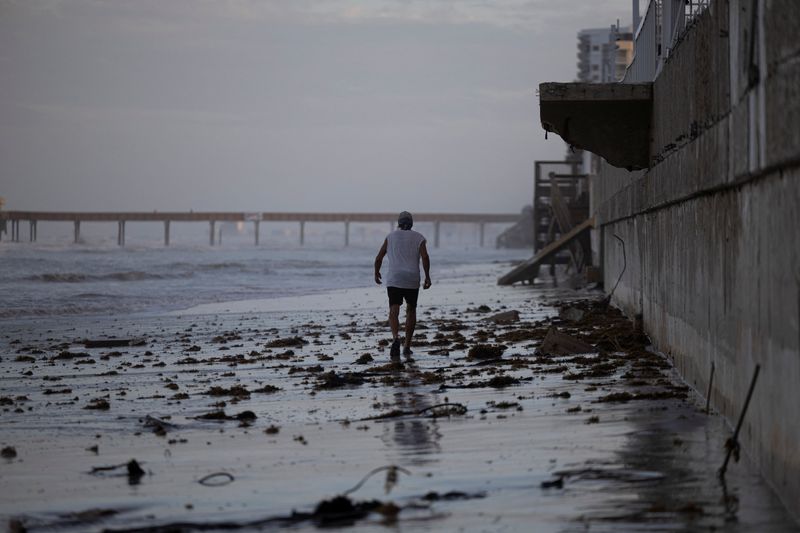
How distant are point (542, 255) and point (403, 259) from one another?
15.5 m

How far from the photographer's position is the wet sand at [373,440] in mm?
4922

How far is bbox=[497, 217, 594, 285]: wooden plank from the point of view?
1043 inches

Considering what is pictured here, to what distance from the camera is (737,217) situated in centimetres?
611

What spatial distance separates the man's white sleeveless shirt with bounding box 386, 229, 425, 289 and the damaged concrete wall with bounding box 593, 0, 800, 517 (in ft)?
9.56

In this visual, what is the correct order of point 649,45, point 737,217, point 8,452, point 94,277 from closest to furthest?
point 737,217 → point 8,452 → point 649,45 → point 94,277

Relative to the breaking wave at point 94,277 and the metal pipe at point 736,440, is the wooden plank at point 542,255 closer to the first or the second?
the breaking wave at point 94,277

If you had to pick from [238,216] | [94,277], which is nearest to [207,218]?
[238,216]

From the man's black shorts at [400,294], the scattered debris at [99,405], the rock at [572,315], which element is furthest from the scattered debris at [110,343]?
the rock at [572,315]

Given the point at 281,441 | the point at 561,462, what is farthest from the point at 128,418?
the point at 561,462

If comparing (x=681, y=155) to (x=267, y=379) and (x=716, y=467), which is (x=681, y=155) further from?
(x=267, y=379)

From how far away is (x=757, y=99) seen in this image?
5.31 metres

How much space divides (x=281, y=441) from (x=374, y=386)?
2645 millimetres

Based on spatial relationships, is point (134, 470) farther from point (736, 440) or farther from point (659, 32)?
point (659, 32)

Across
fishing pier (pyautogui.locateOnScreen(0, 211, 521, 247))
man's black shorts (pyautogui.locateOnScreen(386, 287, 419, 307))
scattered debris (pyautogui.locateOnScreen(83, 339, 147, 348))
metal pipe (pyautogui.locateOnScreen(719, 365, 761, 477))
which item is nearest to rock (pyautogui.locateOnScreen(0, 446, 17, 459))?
metal pipe (pyautogui.locateOnScreen(719, 365, 761, 477))
